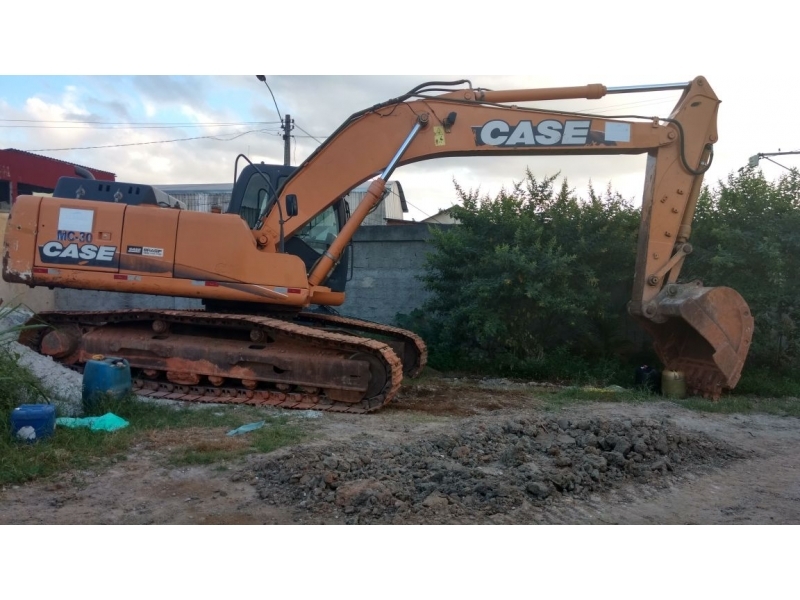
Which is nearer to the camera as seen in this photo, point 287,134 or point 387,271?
point 387,271

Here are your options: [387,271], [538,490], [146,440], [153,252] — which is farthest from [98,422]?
[387,271]

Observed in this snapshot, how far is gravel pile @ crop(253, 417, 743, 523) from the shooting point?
4.11 m

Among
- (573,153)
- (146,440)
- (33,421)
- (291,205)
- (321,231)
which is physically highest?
(573,153)

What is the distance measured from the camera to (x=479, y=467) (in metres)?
4.89

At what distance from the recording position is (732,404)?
7.77 m

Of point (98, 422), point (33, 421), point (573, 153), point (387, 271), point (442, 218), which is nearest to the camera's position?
point (33, 421)

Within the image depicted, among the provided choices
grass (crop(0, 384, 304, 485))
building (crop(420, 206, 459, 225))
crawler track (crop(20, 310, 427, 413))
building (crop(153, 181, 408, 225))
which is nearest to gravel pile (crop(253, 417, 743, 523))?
grass (crop(0, 384, 304, 485))

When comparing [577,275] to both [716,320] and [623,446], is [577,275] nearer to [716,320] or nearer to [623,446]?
[716,320]

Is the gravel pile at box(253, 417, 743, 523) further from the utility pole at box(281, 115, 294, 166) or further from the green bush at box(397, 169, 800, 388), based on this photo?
the utility pole at box(281, 115, 294, 166)

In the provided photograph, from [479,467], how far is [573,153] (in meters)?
4.12

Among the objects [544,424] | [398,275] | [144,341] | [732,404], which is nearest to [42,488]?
[144,341]

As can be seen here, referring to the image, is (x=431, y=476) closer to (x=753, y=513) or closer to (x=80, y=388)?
(x=753, y=513)

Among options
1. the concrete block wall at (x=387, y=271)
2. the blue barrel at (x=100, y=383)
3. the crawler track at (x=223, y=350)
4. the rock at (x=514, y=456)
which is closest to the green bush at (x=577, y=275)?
the concrete block wall at (x=387, y=271)

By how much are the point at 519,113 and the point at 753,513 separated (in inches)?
189
